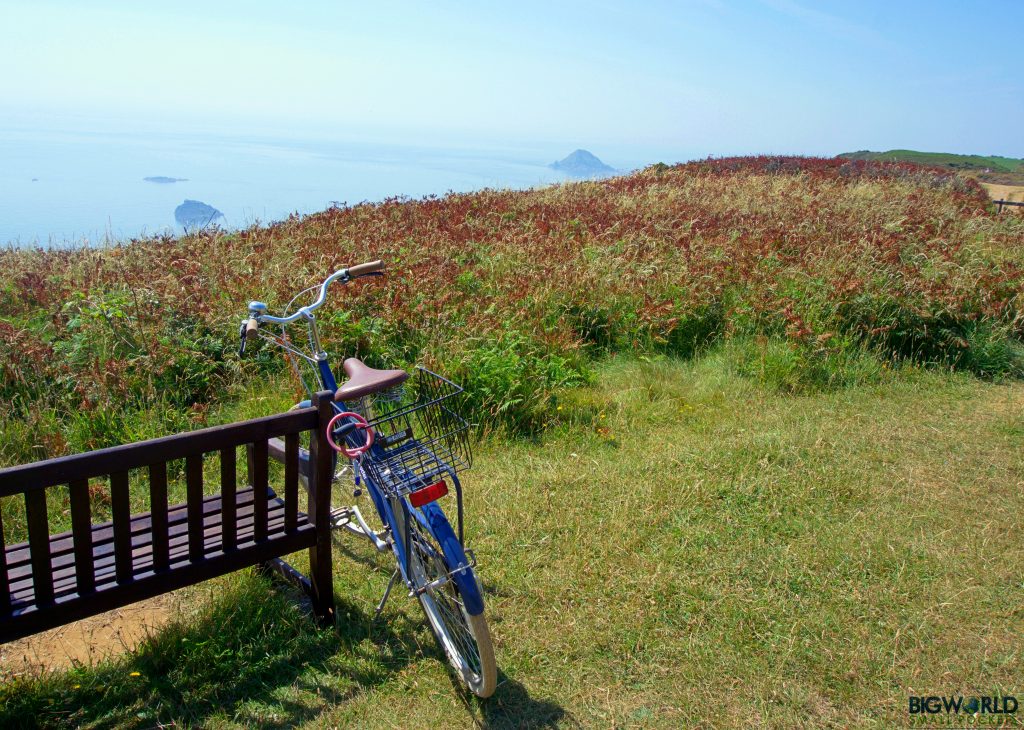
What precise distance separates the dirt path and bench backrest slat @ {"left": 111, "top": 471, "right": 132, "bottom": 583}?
51 cm

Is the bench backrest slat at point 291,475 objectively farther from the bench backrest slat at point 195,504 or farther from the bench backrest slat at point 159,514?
the bench backrest slat at point 159,514

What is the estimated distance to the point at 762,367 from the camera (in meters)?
6.63

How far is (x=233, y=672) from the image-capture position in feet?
9.98

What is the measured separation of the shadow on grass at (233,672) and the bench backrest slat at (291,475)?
22.5 inches

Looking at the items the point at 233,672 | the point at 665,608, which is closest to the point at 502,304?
the point at 665,608

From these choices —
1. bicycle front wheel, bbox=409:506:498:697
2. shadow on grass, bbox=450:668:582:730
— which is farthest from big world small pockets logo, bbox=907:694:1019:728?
bicycle front wheel, bbox=409:506:498:697

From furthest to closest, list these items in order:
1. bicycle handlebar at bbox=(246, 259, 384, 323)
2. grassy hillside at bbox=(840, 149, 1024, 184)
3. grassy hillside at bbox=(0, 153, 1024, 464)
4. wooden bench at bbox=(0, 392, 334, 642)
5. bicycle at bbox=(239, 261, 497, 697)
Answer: grassy hillside at bbox=(840, 149, 1024, 184)
grassy hillside at bbox=(0, 153, 1024, 464)
bicycle handlebar at bbox=(246, 259, 384, 323)
bicycle at bbox=(239, 261, 497, 697)
wooden bench at bbox=(0, 392, 334, 642)

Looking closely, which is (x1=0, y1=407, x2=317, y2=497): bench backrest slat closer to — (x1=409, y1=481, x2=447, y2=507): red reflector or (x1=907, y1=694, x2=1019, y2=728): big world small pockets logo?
(x1=409, y1=481, x2=447, y2=507): red reflector

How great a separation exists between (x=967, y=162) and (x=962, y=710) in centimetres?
3810

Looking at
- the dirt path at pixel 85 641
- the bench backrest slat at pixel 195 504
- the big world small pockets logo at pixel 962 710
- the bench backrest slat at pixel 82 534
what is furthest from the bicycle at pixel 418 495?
the big world small pockets logo at pixel 962 710

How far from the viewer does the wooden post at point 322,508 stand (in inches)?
115

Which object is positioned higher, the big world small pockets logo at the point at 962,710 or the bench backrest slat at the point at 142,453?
the bench backrest slat at the point at 142,453

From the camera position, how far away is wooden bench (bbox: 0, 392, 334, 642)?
8.00 feet

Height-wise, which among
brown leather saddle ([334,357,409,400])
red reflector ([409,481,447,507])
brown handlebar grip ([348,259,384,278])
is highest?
brown handlebar grip ([348,259,384,278])
